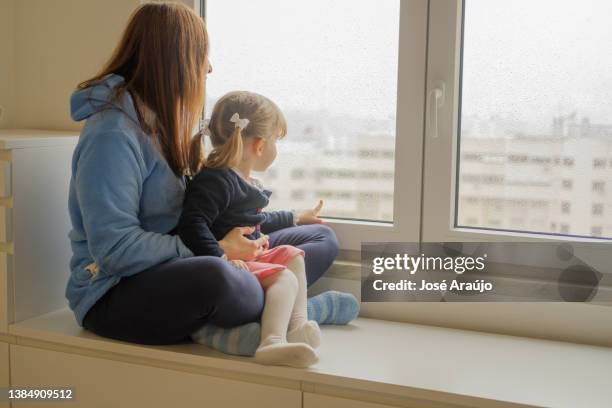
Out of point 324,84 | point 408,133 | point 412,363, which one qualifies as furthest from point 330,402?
point 324,84

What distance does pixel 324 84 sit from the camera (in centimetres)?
196

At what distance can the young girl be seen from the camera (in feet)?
5.29

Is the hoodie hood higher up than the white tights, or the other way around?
the hoodie hood

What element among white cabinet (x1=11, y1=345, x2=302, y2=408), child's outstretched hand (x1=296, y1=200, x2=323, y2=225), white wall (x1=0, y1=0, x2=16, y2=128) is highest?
white wall (x1=0, y1=0, x2=16, y2=128)

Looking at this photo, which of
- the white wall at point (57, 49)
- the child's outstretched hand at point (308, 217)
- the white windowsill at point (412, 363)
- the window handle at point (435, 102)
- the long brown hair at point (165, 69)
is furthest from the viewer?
the white wall at point (57, 49)

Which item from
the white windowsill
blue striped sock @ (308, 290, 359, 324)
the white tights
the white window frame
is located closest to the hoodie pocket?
the white windowsill

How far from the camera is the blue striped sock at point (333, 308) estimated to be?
1832mm

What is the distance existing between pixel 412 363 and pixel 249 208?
0.45m

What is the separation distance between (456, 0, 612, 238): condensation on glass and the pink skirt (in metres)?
0.41

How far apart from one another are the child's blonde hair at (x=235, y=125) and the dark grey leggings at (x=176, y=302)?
0.22 m

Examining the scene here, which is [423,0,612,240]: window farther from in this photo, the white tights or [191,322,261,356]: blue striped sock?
[191,322,261,356]: blue striped sock

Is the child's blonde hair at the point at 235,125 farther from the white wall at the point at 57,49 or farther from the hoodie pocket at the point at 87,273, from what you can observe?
the white wall at the point at 57,49

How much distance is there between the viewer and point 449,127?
1840mm

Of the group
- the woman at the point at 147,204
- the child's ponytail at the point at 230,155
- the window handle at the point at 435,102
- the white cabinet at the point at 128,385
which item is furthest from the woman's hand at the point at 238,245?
the window handle at the point at 435,102
